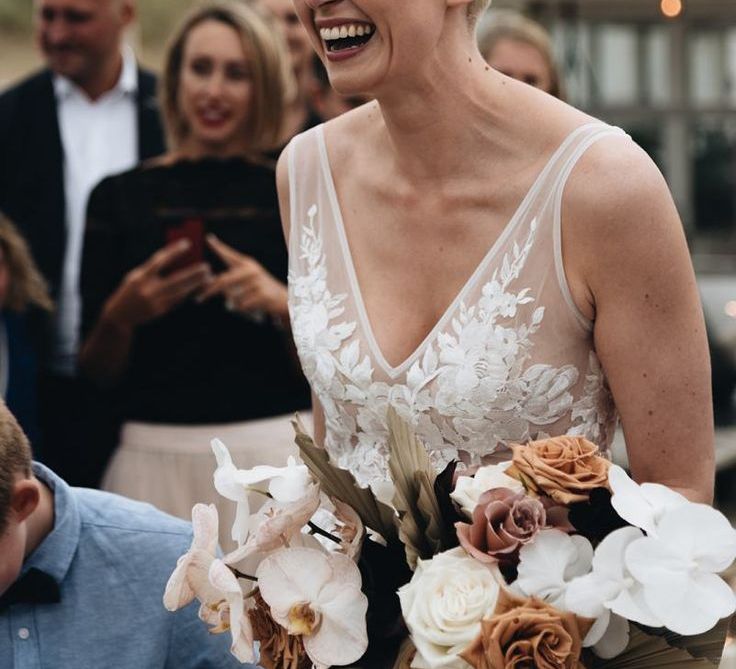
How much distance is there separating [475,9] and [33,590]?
111 cm

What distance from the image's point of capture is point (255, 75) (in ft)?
12.5

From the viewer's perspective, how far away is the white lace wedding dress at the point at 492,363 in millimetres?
2176

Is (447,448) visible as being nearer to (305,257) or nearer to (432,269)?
(432,269)

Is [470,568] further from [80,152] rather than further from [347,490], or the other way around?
[80,152]

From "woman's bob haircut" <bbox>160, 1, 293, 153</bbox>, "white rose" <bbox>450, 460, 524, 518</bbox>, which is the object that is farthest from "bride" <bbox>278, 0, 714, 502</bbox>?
"woman's bob haircut" <bbox>160, 1, 293, 153</bbox>

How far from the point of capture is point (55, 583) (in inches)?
A: 89.0

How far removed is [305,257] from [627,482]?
3.62 feet

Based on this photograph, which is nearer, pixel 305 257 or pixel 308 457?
pixel 308 457

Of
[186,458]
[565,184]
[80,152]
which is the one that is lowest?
[186,458]

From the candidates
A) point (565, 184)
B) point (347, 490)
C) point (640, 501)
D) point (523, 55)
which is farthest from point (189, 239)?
point (640, 501)

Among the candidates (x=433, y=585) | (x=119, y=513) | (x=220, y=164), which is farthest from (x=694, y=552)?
(x=220, y=164)

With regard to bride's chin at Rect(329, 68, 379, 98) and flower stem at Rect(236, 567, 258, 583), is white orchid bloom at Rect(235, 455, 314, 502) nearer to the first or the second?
flower stem at Rect(236, 567, 258, 583)

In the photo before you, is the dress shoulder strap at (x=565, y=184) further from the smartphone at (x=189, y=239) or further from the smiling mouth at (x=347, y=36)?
the smartphone at (x=189, y=239)

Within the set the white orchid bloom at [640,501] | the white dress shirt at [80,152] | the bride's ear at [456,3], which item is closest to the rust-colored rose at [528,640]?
the white orchid bloom at [640,501]
